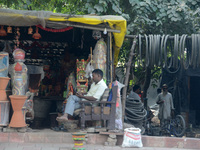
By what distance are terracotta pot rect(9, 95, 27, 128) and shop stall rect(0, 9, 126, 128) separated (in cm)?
20

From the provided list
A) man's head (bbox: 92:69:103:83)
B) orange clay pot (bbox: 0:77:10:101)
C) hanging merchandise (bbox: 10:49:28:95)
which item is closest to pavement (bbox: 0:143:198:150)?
orange clay pot (bbox: 0:77:10:101)

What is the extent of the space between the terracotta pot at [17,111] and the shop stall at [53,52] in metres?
0.20

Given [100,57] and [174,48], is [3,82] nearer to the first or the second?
[100,57]

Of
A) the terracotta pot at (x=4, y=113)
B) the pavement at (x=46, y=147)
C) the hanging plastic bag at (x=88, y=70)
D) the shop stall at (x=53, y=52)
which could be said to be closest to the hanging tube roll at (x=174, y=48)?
the shop stall at (x=53, y=52)

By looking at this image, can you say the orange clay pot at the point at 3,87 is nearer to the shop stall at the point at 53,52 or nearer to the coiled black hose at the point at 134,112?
the shop stall at the point at 53,52

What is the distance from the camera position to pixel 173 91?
13.5m

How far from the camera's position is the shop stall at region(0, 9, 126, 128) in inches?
297

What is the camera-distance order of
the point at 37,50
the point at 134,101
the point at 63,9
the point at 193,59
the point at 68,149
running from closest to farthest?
the point at 68,149
the point at 193,59
the point at 134,101
the point at 37,50
the point at 63,9

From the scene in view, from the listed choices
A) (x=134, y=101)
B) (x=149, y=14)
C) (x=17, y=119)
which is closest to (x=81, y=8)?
(x=149, y=14)

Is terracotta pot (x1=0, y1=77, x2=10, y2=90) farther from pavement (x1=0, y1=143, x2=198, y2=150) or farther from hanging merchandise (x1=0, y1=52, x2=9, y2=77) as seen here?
pavement (x1=0, y1=143, x2=198, y2=150)

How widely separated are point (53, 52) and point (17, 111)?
4.94 metres

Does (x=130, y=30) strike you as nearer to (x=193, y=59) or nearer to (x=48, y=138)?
(x=193, y=59)

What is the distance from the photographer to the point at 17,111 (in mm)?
7273

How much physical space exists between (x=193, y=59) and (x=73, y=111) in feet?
11.0
